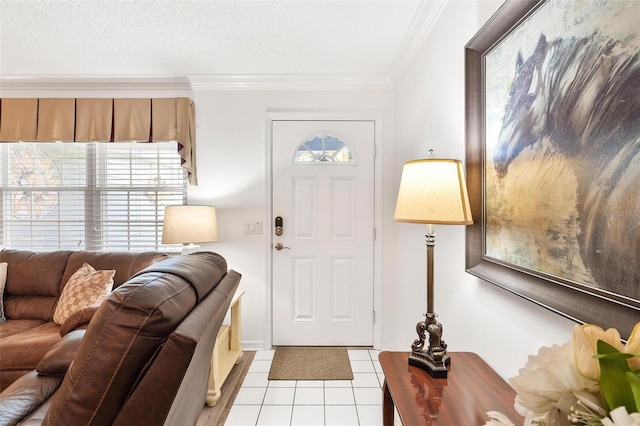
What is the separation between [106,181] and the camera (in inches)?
117

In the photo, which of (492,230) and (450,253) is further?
(450,253)

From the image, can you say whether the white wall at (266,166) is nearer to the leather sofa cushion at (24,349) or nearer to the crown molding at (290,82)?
the crown molding at (290,82)

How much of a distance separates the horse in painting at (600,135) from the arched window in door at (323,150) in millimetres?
1937

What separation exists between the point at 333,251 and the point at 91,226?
231cm

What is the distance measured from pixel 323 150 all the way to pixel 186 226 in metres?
1.32

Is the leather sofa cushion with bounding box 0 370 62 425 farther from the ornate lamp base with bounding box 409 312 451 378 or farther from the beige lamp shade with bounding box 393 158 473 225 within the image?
the beige lamp shade with bounding box 393 158 473 225

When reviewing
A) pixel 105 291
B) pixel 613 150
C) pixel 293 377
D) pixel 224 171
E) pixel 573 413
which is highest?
pixel 224 171

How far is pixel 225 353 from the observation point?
2375 mm

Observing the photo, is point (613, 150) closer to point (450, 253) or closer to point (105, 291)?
point (450, 253)

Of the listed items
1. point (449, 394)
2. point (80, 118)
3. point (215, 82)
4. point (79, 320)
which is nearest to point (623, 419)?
point (449, 394)

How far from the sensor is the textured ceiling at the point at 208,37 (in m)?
1.84

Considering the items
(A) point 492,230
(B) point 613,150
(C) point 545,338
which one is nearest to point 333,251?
(A) point 492,230

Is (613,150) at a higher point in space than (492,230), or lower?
higher

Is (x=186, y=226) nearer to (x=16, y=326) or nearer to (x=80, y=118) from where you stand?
(x=16, y=326)
